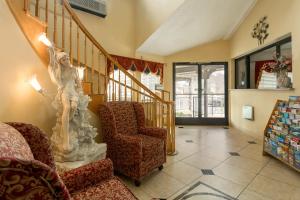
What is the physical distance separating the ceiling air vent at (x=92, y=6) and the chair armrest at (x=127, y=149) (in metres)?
2.92

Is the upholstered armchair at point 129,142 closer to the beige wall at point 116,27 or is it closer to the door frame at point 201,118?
the beige wall at point 116,27

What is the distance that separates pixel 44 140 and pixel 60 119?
0.60 meters

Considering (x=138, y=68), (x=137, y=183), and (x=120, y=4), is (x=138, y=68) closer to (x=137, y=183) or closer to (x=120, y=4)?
(x=120, y=4)

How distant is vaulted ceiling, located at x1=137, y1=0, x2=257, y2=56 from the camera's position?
11.5 ft

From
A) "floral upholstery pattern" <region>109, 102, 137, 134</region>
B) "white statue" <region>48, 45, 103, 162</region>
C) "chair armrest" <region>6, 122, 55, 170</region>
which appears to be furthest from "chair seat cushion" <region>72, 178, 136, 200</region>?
"floral upholstery pattern" <region>109, 102, 137, 134</region>

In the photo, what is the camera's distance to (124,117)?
254 centimetres

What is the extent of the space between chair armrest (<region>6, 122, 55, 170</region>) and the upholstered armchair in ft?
3.32

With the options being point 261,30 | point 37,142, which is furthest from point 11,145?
point 261,30

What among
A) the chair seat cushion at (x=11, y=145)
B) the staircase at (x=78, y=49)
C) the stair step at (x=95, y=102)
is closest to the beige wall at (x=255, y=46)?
the staircase at (x=78, y=49)

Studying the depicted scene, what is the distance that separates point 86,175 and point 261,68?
4188 mm

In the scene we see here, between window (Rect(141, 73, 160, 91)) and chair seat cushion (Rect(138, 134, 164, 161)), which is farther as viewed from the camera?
window (Rect(141, 73, 160, 91))

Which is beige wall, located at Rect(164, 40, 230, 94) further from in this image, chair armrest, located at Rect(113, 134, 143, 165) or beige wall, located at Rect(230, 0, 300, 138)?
chair armrest, located at Rect(113, 134, 143, 165)

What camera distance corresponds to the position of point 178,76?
221 inches

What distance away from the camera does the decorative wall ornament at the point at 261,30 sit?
361 cm
